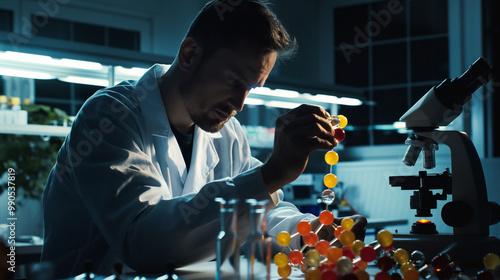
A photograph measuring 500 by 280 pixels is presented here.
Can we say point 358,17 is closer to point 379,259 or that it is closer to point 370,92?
point 370,92

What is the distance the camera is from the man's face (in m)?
1.47

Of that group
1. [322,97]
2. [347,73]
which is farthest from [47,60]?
[347,73]

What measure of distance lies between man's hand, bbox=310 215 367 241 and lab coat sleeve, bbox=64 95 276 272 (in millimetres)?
289

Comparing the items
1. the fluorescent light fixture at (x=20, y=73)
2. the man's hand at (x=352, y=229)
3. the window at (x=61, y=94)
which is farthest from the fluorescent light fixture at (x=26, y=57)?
the window at (x=61, y=94)

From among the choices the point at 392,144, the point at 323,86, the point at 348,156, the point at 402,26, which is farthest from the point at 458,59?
the point at 323,86

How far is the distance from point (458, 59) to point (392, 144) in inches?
38.5

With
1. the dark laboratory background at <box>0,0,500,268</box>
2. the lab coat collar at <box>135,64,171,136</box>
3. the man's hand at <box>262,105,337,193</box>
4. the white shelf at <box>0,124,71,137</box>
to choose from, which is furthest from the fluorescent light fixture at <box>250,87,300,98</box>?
the man's hand at <box>262,105,337,193</box>

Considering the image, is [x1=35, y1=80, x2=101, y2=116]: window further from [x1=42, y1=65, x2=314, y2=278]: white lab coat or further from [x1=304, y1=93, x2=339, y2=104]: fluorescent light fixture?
[x1=42, y1=65, x2=314, y2=278]: white lab coat

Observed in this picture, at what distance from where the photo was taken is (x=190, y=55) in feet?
5.24

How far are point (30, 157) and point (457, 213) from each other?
3090mm

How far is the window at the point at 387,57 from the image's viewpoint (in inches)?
205

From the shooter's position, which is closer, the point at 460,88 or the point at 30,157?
the point at 460,88

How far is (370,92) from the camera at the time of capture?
5516 mm

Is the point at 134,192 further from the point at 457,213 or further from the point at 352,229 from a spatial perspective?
the point at 457,213
